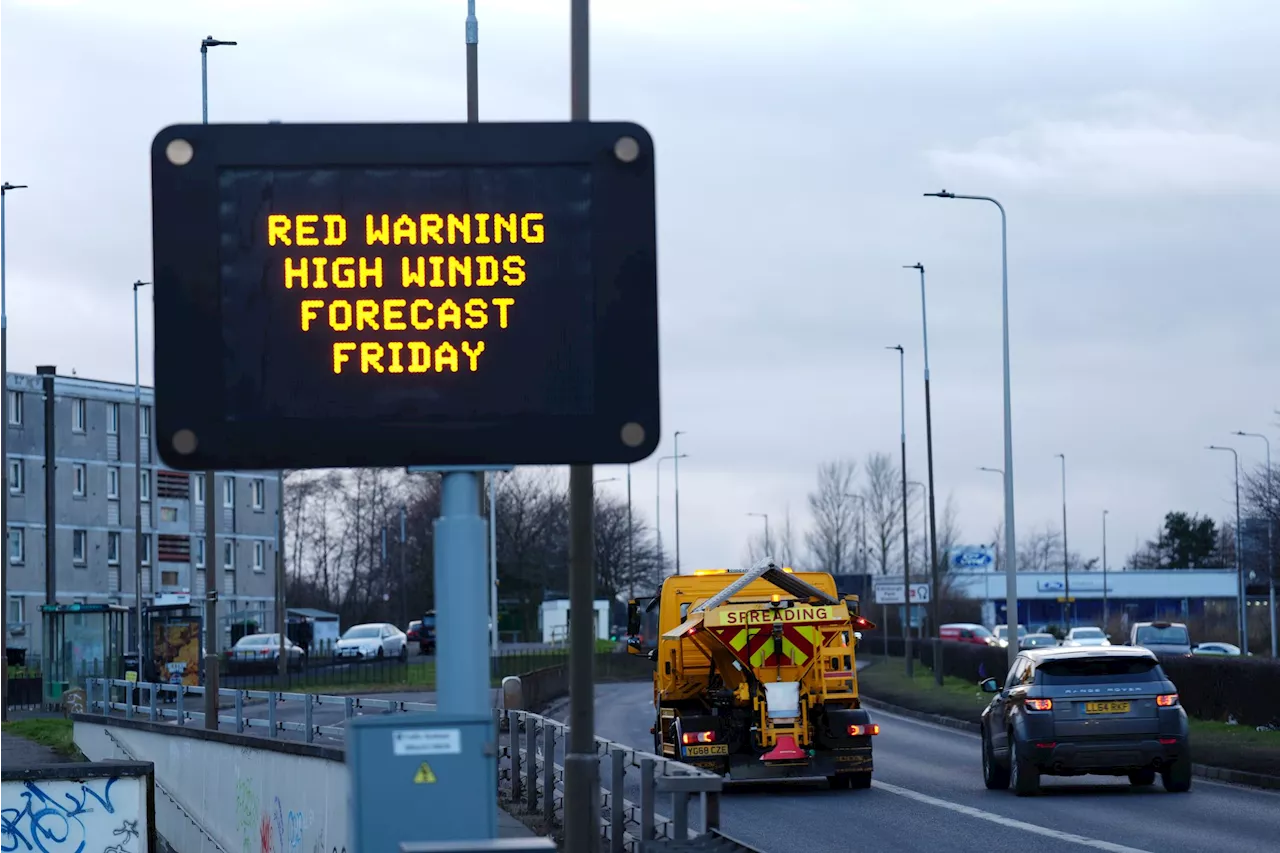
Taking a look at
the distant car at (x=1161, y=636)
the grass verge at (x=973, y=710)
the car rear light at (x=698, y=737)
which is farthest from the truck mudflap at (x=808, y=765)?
the distant car at (x=1161, y=636)

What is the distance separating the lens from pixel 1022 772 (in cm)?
A: 2291

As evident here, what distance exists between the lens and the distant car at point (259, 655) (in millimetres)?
66375

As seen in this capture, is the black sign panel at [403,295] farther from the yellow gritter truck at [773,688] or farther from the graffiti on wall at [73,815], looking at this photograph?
the yellow gritter truck at [773,688]

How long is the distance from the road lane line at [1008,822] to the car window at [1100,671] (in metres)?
1.84

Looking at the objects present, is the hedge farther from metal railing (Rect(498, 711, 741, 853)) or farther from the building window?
the building window

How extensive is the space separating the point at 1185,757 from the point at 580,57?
12.1m

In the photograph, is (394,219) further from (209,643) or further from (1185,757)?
(209,643)

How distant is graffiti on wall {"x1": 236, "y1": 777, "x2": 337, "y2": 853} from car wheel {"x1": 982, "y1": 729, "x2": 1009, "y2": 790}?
9764mm

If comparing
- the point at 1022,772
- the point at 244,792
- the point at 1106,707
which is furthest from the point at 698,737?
the point at 244,792

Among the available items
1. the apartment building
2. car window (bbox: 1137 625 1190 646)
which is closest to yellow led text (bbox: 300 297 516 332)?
car window (bbox: 1137 625 1190 646)

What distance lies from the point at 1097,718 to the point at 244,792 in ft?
31.2

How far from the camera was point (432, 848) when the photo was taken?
7117 mm

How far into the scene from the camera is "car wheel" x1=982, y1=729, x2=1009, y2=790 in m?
24.1

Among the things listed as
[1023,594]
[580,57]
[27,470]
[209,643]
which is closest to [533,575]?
[1023,594]
